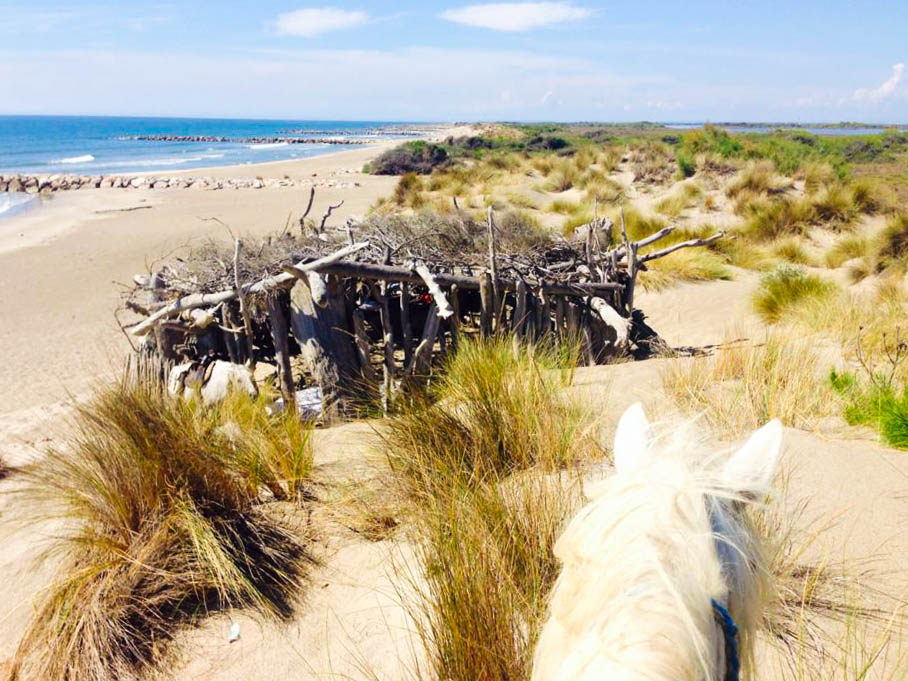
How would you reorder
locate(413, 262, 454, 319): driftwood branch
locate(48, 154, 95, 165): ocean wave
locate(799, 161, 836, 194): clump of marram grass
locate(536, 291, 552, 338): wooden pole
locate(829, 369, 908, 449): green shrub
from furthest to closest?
locate(48, 154, 95, 165): ocean wave → locate(799, 161, 836, 194): clump of marram grass → locate(536, 291, 552, 338): wooden pole → locate(413, 262, 454, 319): driftwood branch → locate(829, 369, 908, 449): green shrub

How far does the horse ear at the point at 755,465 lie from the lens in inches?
42.9

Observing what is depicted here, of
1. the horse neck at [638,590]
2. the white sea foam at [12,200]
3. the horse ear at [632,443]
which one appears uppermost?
the horse ear at [632,443]

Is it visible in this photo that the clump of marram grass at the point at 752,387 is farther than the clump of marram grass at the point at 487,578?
Yes

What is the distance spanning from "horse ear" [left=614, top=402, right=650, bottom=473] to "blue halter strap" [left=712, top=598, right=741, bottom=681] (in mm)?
271

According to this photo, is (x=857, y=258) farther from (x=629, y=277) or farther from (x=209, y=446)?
(x=209, y=446)

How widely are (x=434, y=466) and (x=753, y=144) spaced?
952 inches

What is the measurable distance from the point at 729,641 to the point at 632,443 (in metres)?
0.40

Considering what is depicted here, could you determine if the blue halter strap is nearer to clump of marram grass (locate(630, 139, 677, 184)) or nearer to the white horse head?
the white horse head

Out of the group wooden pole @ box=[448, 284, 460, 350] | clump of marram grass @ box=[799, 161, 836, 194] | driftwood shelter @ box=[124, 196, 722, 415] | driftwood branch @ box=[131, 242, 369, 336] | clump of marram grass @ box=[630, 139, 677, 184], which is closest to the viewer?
driftwood branch @ box=[131, 242, 369, 336]

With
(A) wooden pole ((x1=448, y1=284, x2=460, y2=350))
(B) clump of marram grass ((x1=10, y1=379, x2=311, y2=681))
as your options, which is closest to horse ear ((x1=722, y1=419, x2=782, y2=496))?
(B) clump of marram grass ((x1=10, y1=379, x2=311, y2=681))

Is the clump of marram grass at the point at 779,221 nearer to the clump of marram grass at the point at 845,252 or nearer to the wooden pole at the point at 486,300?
the clump of marram grass at the point at 845,252

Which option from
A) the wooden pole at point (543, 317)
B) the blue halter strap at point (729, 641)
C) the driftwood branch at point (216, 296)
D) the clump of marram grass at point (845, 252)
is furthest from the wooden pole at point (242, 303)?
the clump of marram grass at point (845, 252)

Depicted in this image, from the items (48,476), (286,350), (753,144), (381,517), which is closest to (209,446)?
(48,476)

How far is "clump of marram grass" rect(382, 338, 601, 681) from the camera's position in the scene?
2141 mm
